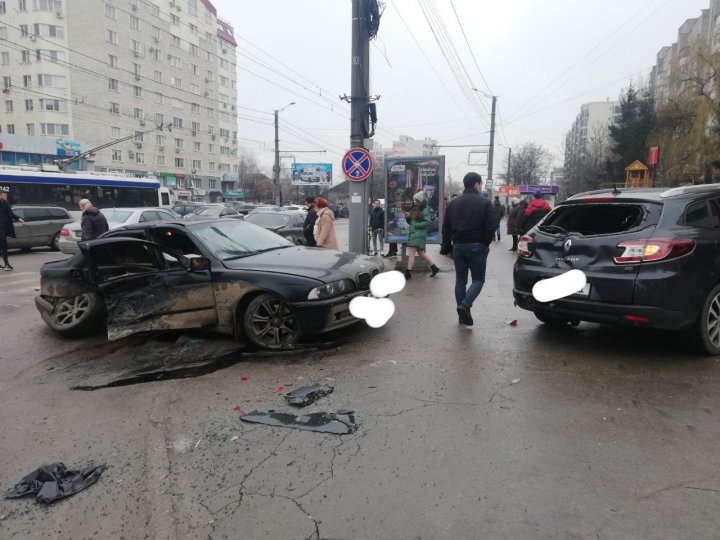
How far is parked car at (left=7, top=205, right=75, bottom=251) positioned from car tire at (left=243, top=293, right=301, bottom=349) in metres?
14.2

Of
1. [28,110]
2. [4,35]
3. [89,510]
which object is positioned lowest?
[89,510]

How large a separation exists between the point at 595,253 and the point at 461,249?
1.74 metres

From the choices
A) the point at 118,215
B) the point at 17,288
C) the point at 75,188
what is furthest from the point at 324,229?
the point at 75,188

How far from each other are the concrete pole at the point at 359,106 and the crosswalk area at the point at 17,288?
6.53m

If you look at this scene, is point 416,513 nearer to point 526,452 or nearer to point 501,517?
point 501,517

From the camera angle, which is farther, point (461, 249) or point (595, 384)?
point (461, 249)

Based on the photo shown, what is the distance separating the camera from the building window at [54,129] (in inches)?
2073

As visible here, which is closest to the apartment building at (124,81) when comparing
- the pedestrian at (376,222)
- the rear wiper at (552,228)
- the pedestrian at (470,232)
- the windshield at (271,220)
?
the pedestrian at (376,222)

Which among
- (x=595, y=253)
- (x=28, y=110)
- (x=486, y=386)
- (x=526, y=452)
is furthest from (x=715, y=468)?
(x=28, y=110)

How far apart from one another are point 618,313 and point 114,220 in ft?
49.1

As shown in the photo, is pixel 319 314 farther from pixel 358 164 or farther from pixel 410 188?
pixel 410 188

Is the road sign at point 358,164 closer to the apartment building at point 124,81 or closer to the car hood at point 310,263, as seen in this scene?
the car hood at point 310,263

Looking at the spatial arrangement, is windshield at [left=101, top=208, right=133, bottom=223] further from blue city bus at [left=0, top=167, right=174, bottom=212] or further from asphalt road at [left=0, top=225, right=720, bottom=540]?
asphalt road at [left=0, top=225, right=720, bottom=540]

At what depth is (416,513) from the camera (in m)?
2.67
